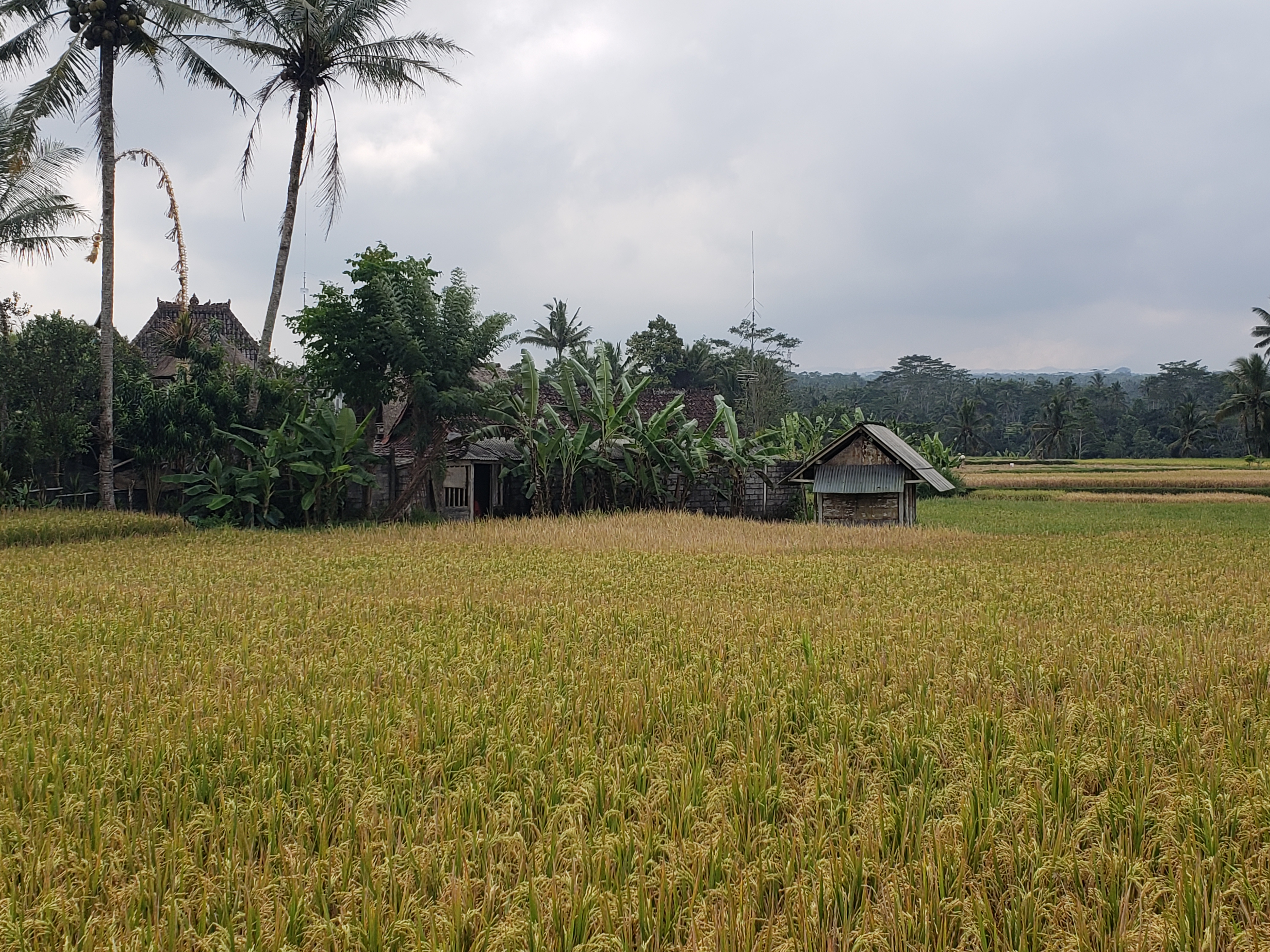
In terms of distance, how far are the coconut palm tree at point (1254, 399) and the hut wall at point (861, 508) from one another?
Result: 3275 centimetres

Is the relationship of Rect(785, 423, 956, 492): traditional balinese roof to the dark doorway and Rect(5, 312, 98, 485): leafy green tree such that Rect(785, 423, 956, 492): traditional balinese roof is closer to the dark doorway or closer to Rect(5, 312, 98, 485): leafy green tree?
the dark doorway

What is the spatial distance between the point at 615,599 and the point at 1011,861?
554 cm

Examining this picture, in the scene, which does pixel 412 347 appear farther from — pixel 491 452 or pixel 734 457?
pixel 734 457

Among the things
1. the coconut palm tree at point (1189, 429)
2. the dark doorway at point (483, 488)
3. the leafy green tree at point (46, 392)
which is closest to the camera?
the leafy green tree at point (46, 392)

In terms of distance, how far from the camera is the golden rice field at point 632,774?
262cm

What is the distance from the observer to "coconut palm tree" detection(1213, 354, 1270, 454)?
135 ft

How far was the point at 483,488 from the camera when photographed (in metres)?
21.0

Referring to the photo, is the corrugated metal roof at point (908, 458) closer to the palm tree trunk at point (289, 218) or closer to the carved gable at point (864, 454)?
the carved gable at point (864, 454)

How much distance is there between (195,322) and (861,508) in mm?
19217

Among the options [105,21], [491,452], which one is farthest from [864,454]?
[105,21]

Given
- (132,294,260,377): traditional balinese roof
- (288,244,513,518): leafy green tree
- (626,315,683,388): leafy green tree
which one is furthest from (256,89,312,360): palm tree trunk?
(626,315,683,388): leafy green tree

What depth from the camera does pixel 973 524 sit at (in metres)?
19.2

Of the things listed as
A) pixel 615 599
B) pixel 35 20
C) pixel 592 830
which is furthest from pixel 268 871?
pixel 35 20

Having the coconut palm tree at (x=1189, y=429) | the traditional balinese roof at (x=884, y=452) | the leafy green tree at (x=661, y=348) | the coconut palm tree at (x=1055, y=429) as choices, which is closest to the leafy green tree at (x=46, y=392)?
the traditional balinese roof at (x=884, y=452)
